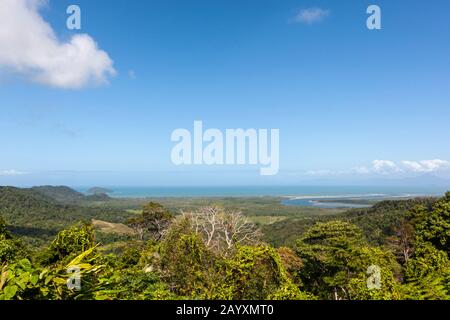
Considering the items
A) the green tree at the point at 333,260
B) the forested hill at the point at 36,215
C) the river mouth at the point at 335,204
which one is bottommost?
the river mouth at the point at 335,204

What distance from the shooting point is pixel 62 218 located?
85562 millimetres

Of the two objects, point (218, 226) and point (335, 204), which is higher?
point (218, 226)

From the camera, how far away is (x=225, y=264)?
6.64 m

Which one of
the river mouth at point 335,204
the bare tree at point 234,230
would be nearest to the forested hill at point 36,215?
the bare tree at point 234,230

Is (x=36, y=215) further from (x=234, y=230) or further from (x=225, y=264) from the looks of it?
(x=225, y=264)

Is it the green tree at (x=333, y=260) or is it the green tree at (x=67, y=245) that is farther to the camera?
the green tree at (x=67, y=245)

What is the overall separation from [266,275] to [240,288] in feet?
1.79

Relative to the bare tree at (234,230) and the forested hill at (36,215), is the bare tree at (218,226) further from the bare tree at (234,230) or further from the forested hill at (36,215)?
the forested hill at (36,215)

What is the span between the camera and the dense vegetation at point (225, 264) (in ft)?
7.63

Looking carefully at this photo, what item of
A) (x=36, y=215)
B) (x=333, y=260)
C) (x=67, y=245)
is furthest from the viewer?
(x=36, y=215)

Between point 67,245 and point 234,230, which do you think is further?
point 234,230

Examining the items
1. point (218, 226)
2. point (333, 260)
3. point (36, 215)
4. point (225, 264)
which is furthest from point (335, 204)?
point (225, 264)
